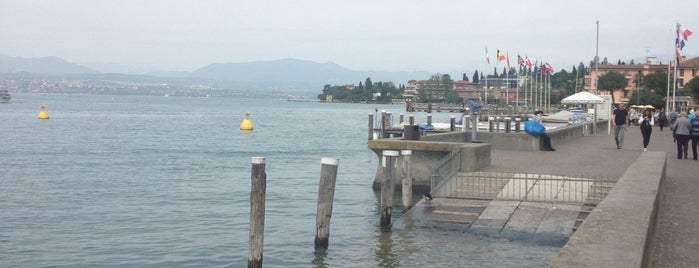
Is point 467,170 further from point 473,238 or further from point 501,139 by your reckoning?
point 501,139

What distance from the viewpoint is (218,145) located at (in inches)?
2205

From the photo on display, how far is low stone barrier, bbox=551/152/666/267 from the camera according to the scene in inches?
271

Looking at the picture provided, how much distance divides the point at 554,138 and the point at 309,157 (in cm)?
1694

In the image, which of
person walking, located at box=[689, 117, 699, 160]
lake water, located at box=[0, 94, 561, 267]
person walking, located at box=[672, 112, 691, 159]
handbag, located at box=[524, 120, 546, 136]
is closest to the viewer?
lake water, located at box=[0, 94, 561, 267]

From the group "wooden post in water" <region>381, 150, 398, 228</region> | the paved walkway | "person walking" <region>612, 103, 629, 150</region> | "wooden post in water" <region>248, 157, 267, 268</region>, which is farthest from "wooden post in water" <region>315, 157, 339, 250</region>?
"person walking" <region>612, 103, 629, 150</region>

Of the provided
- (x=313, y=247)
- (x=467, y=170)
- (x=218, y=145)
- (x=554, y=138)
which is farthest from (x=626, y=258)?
(x=218, y=145)

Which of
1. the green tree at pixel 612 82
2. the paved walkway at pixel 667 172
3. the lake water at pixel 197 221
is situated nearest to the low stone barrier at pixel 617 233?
the paved walkway at pixel 667 172

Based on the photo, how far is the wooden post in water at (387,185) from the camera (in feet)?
57.0

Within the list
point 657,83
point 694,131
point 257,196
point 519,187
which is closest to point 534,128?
point 694,131

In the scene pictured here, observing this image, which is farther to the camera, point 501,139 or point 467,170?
point 501,139

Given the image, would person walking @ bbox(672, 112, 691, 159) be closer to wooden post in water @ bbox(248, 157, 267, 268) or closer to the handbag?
the handbag

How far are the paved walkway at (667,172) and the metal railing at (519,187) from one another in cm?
146

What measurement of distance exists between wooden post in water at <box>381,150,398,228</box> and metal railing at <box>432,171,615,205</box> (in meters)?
0.91

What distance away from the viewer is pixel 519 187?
1775 centimetres
